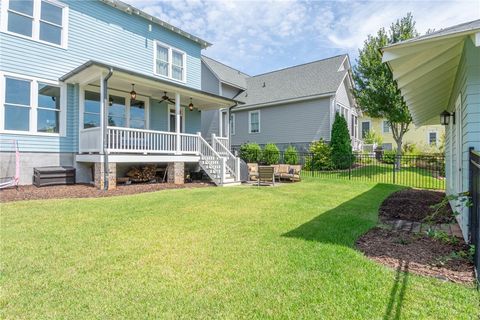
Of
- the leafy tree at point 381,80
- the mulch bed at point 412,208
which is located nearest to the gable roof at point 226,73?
the leafy tree at point 381,80

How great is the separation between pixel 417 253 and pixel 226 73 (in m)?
20.6

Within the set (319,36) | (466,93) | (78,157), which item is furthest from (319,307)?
(319,36)

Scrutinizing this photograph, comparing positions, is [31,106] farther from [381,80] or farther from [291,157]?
[381,80]

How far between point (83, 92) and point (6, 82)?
2.39 metres

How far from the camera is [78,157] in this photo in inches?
424

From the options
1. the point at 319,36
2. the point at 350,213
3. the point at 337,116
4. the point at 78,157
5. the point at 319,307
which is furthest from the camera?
the point at 337,116

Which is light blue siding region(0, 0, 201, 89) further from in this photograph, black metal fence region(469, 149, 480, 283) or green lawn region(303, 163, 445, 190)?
black metal fence region(469, 149, 480, 283)

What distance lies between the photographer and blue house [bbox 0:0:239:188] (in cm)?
962

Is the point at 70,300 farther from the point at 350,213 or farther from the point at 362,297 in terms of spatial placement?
the point at 350,213

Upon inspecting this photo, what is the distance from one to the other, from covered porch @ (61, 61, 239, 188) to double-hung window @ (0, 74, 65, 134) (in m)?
0.77

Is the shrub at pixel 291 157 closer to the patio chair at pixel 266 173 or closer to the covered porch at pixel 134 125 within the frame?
the covered porch at pixel 134 125

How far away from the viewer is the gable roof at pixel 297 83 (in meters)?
18.9

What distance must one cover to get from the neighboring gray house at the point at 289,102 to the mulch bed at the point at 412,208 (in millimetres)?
9537

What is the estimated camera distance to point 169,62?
14906 mm
